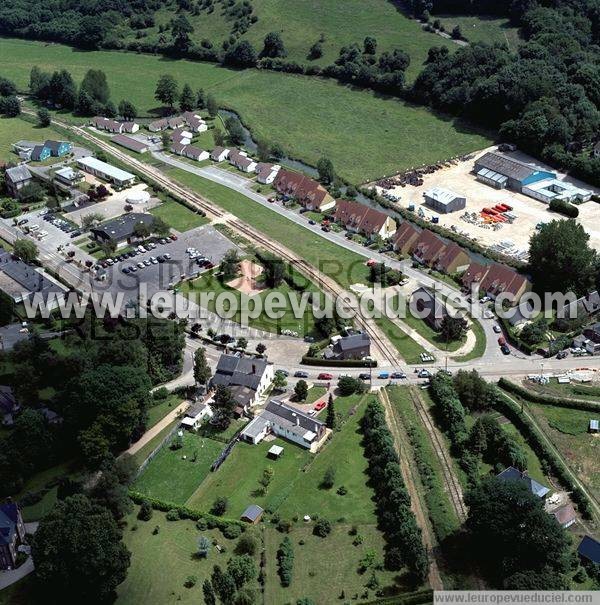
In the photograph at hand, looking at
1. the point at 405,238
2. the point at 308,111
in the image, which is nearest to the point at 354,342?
the point at 405,238

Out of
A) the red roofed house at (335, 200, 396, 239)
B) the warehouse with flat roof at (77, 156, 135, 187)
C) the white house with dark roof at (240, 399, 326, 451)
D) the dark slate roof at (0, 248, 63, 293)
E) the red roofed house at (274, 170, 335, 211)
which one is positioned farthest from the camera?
the warehouse with flat roof at (77, 156, 135, 187)

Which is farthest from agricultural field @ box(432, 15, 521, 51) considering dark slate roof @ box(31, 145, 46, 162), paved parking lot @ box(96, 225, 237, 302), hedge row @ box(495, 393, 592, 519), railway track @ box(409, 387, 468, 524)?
railway track @ box(409, 387, 468, 524)

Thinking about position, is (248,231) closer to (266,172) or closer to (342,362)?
(266,172)

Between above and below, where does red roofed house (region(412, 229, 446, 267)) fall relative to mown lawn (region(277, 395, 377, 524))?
above

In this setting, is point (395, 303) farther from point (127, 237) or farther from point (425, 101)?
point (425, 101)

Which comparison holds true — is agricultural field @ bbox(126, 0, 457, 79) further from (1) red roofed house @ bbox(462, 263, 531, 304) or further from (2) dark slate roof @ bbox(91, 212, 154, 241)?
(1) red roofed house @ bbox(462, 263, 531, 304)

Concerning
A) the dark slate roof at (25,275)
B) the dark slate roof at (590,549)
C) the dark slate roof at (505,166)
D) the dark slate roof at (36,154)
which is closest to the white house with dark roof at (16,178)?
the dark slate roof at (36,154)

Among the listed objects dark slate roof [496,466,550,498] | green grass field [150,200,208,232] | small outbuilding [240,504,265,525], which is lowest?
green grass field [150,200,208,232]

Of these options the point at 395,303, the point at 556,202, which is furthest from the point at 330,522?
the point at 556,202
